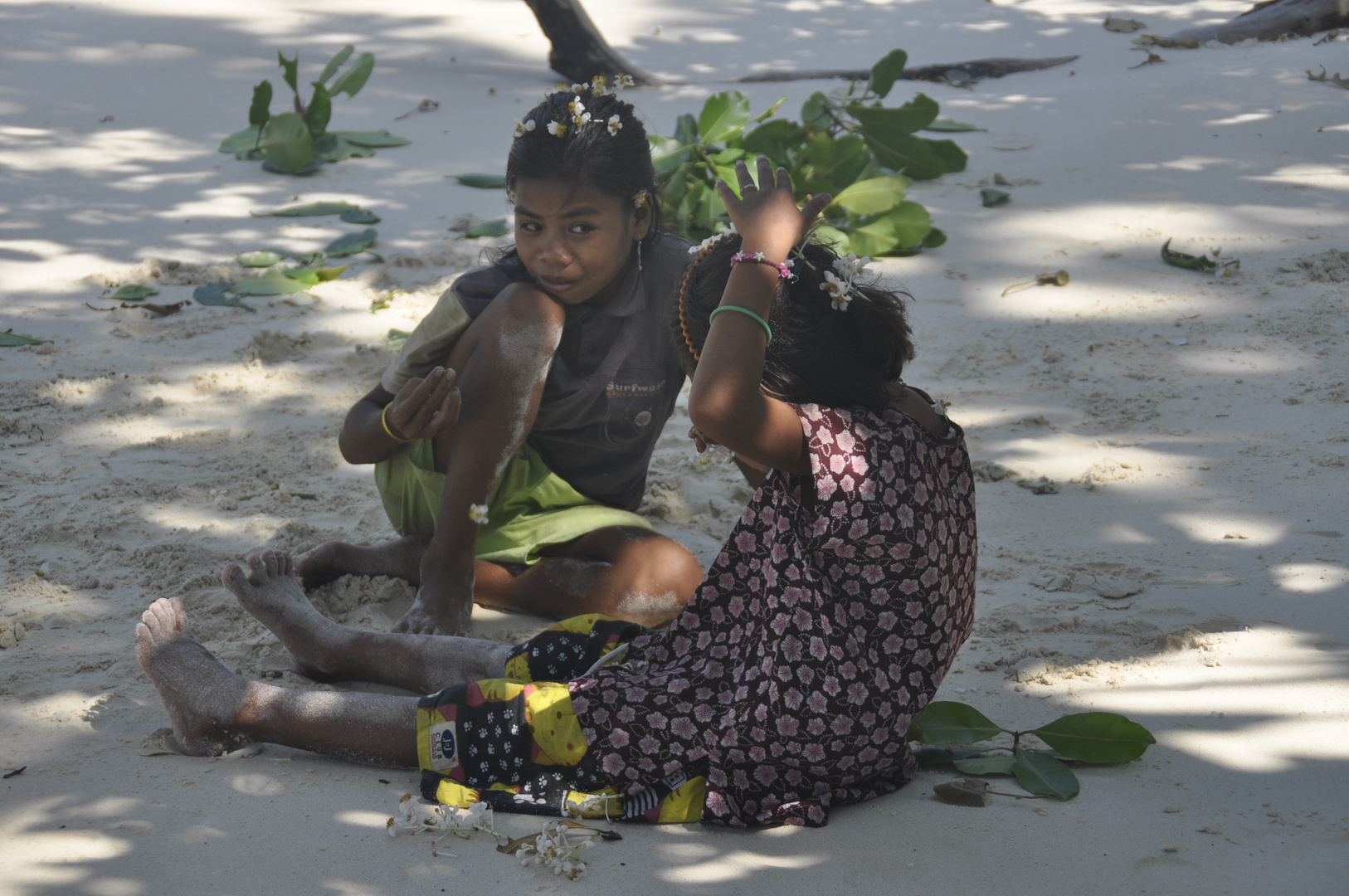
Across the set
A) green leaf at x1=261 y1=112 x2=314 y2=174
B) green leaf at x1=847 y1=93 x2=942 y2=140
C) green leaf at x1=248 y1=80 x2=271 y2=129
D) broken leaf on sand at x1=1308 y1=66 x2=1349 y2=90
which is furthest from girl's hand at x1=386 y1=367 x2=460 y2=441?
broken leaf on sand at x1=1308 y1=66 x2=1349 y2=90

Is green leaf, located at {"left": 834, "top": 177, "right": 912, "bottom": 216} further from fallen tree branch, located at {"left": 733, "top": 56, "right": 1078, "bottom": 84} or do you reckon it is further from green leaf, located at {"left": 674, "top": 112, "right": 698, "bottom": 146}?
fallen tree branch, located at {"left": 733, "top": 56, "right": 1078, "bottom": 84}

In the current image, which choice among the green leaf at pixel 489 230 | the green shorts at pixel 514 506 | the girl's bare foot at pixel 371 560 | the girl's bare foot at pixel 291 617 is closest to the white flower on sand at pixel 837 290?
the green shorts at pixel 514 506

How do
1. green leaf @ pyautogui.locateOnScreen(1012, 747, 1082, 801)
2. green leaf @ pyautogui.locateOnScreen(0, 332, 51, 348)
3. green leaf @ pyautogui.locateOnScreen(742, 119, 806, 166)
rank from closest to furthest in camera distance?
green leaf @ pyautogui.locateOnScreen(1012, 747, 1082, 801) < green leaf @ pyautogui.locateOnScreen(0, 332, 51, 348) < green leaf @ pyautogui.locateOnScreen(742, 119, 806, 166)

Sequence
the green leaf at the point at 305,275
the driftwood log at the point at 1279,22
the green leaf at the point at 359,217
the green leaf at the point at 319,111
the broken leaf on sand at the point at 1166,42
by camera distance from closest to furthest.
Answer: the green leaf at the point at 305,275
the green leaf at the point at 359,217
the green leaf at the point at 319,111
the driftwood log at the point at 1279,22
the broken leaf on sand at the point at 1166,42

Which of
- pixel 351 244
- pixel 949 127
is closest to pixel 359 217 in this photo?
pixel 351 244

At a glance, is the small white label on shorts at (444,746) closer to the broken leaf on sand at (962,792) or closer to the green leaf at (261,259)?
the broken leaf on sand at (962,792)

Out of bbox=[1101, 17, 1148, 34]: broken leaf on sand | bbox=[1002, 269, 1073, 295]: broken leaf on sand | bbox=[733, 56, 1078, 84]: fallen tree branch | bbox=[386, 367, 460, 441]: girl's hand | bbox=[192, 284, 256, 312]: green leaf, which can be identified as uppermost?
bbox=[1101, 17, 1148, 34]: broken leaf on sand

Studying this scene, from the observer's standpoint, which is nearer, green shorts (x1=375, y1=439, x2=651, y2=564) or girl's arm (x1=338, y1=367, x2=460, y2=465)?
girl's arm (x1=338, y1=367, x2=460, y2=465)

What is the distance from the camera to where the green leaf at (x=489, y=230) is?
452 cm

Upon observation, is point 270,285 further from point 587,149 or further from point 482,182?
point 587,149

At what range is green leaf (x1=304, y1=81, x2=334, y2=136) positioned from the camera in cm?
515

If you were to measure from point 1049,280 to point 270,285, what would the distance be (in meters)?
2.77

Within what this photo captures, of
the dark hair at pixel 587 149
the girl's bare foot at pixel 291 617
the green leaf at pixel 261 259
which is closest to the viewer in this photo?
the girl's bare foot at pixel 291 617

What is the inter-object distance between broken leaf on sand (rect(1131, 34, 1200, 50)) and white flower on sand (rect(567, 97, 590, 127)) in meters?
5.01
